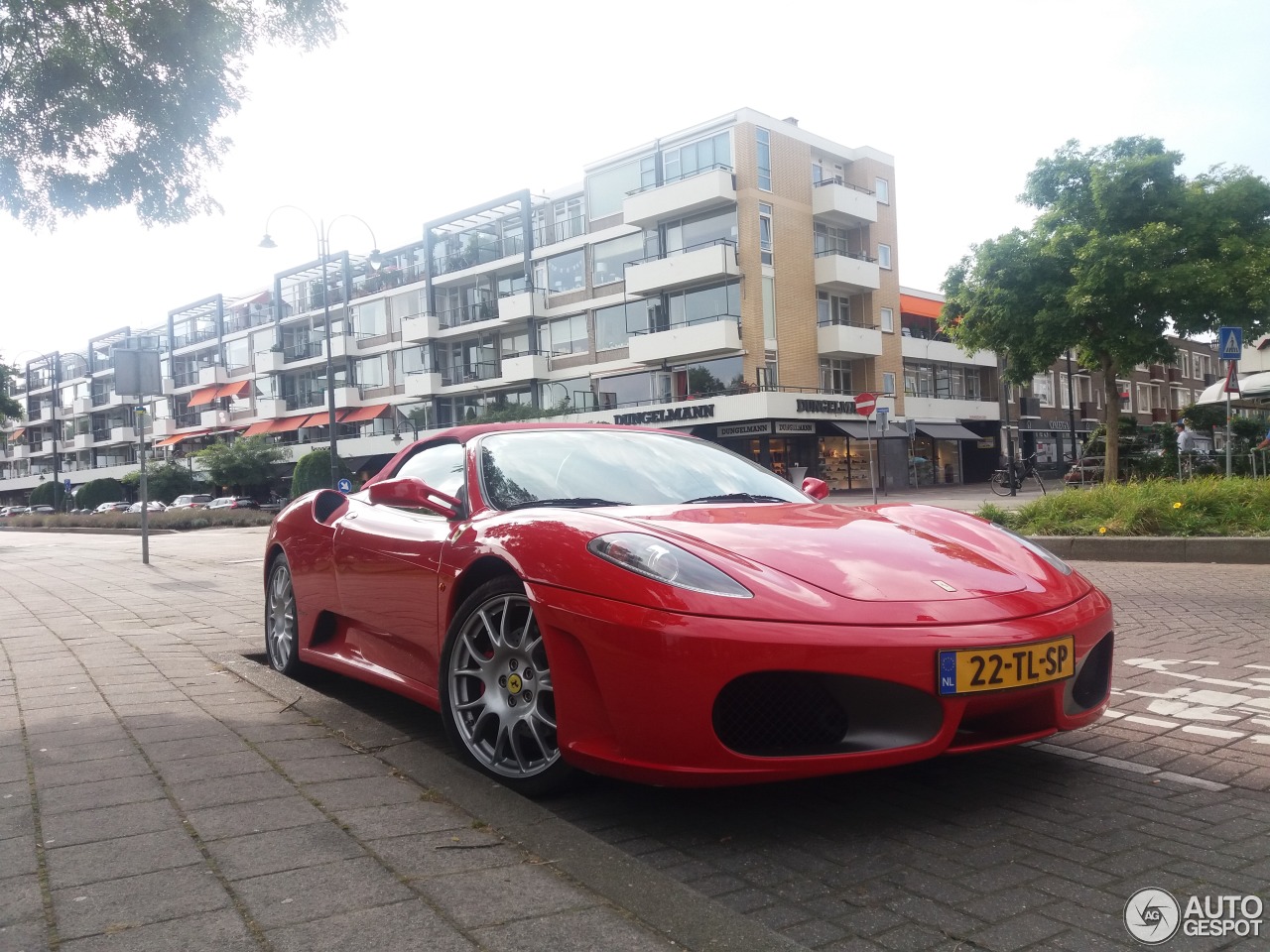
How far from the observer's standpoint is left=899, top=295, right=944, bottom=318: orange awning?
46.0 meters

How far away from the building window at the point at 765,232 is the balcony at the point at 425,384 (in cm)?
1957

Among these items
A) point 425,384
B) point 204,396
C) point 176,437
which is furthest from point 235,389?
point 425,384

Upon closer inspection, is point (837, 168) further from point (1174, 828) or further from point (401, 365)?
point (1174, 828)

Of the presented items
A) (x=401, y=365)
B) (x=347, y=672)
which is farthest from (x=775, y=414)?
(x=347, y=672)

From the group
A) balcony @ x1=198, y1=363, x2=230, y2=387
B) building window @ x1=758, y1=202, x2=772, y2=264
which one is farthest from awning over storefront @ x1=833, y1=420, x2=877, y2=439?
balcony @ x1=198, y1=363, x2=230, y2=387

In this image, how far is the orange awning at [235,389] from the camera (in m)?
65.4

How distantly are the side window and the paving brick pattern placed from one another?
97 cm

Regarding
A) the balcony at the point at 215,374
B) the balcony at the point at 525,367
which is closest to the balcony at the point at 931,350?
the balcony at the point at 525,367

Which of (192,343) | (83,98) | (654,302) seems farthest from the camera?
(192,343)

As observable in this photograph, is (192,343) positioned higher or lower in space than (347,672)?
higher

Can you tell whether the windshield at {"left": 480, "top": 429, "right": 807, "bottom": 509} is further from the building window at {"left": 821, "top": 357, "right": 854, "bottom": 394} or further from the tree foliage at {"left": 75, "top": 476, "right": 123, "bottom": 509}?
the tree foliage at {"left": 75, "top": 476, "right": 123, "bottom": 509}

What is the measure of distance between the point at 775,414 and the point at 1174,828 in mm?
34883

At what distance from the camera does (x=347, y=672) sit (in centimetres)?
416

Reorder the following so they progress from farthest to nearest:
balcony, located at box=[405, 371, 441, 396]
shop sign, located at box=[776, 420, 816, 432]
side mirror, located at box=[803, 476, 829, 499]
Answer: balcony, located at box=[405, 371, 441, 396] → shop sign, located at box=[776, 420, 816, 432] → side mirror, located at box=[803, 476, 829, 499]
